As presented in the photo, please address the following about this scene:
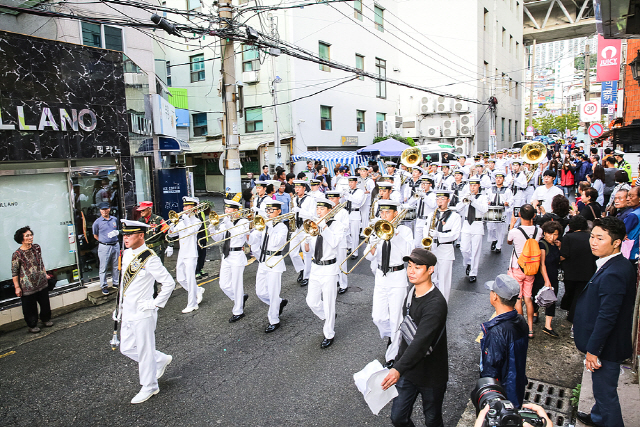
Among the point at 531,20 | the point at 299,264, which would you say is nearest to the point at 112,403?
the point at 299,264

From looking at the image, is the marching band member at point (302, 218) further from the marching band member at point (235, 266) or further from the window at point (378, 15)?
the window at point (378, 15)

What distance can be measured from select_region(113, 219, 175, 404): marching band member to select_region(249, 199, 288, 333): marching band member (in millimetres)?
1885

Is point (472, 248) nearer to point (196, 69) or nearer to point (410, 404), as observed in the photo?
point (410, 404)

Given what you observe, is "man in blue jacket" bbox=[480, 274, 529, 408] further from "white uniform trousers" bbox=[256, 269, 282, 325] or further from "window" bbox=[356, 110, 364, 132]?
"window" bbox=[356, 110, 364, 132]

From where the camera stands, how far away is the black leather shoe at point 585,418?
3852 mm

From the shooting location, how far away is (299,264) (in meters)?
8.88

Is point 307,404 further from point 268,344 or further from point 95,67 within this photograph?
point 95,67

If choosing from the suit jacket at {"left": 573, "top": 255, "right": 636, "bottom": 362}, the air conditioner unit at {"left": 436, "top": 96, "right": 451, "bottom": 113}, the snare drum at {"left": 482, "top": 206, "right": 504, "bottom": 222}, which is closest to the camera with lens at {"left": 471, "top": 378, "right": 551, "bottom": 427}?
the suit jacket at {"left": 573, "top": 255, "right": 636, "bottom": 362}

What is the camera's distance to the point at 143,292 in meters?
4.83

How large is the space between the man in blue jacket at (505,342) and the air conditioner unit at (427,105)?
99.6 feet

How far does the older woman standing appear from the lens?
6.75 meters

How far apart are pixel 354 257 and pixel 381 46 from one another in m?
22.1

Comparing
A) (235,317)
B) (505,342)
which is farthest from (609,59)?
(505,342)

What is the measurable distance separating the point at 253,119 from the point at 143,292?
1912 cm
